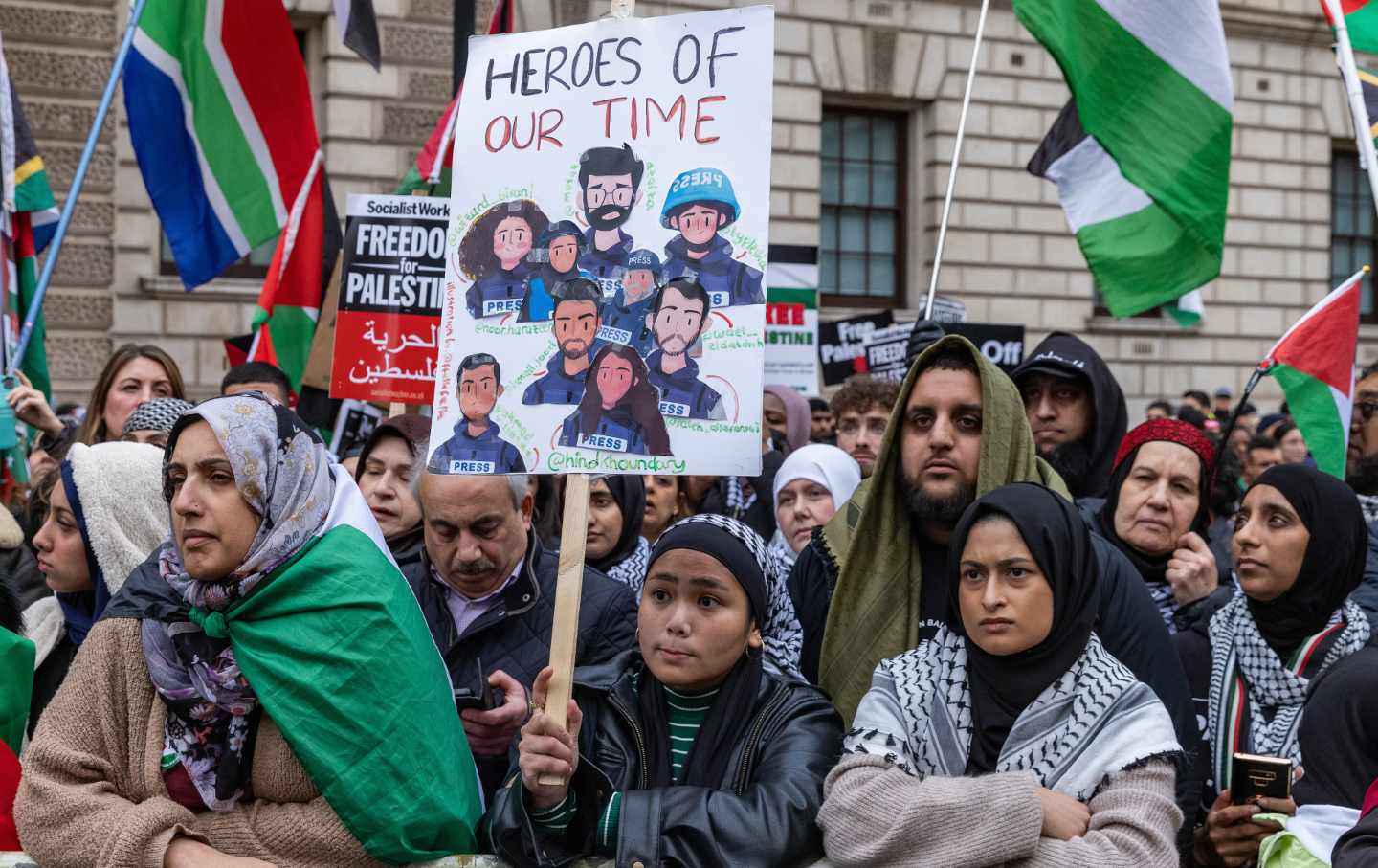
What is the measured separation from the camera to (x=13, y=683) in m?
3.75

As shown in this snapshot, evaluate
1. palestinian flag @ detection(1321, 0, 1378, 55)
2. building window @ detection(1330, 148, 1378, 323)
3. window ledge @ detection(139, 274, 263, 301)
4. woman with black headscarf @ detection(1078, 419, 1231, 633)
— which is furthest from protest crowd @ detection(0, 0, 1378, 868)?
building window @ detection(1330, 148, 1378, 323)

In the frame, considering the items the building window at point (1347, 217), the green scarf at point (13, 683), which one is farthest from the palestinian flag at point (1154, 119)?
the building window at point (1347, 217)

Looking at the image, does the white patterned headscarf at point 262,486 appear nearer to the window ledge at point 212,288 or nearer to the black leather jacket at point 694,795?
the black leather jacket at point 694,795

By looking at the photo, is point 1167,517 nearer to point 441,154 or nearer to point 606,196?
point 606,196

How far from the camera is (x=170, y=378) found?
612 centimetres

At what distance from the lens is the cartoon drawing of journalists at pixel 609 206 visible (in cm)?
346

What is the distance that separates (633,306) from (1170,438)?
2.12 meters

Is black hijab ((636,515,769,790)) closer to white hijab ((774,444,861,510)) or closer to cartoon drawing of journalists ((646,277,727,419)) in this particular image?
cartoon drawing of journalists ((646,277,727,419))

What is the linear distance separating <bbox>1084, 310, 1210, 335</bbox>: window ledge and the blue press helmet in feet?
60.3

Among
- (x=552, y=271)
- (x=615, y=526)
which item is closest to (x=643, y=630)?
(x=552, y=271)

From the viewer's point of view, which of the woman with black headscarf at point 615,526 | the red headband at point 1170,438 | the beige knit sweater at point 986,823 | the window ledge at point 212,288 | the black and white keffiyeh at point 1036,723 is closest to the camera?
the beige knit sweater at point 986,823

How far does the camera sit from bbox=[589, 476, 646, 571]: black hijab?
568cm

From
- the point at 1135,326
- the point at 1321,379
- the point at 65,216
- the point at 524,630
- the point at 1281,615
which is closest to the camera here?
the point at 524,630

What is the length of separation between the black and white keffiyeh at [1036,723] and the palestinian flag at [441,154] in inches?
190
